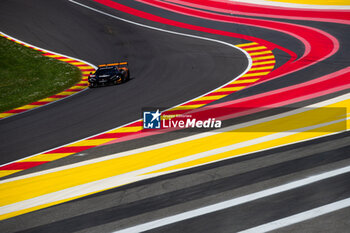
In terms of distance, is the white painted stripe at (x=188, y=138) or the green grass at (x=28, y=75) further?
the green grass at (x=28, y=75)

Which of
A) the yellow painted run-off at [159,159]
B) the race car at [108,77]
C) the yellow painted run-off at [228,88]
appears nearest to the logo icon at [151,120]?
the yellow painted run-off at [228,88]

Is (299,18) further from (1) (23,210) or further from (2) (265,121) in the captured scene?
(1) (23,210)

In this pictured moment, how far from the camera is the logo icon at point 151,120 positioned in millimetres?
14570

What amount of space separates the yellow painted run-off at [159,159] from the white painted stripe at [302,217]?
11.7 feet

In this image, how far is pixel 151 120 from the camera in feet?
50.0

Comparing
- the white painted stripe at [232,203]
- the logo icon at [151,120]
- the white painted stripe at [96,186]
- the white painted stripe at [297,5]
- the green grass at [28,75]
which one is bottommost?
the white painted stripe at [96,186]

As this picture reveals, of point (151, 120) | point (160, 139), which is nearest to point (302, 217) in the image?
point (160, 139)

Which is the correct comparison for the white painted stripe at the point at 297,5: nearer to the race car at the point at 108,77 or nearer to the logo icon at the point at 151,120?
the race car at the point at 108,77

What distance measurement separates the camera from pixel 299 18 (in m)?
32.3

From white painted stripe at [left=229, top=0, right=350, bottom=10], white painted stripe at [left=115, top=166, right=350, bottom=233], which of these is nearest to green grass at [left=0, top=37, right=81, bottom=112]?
white painted stripe at [left=115, top=166, right=350, bottom=233]

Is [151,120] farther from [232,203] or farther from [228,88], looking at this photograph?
[232,203]

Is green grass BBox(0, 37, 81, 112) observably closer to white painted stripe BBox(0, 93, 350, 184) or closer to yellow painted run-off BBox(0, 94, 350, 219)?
white painted stripe BBox(0, 93, 350, 184)

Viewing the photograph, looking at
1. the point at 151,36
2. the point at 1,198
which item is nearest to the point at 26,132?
the point at 1,198

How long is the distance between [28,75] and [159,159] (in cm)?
1677
